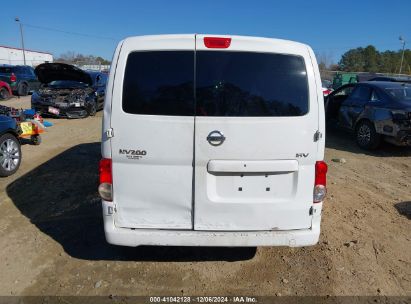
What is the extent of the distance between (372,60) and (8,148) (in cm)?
8404

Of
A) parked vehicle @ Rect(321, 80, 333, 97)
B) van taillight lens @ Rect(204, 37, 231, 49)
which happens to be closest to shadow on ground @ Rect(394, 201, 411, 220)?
van taillight lens @ Rect(204, 37, 231, 49)

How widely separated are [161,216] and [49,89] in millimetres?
10787

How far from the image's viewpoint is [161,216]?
3.10 metres

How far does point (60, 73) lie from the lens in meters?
11.9

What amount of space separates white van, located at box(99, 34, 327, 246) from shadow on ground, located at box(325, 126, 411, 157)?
19.5ft

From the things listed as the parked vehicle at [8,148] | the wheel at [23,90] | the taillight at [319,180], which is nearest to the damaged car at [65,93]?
the parked vehicle at [8,148]

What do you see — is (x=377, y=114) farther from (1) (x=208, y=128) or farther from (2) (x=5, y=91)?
(2) (x=5, y=91)

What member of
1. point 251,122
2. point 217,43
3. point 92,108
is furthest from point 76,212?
point 92,108

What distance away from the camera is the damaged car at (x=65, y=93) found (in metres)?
12.0

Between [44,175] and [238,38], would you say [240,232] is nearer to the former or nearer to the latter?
[238,38]

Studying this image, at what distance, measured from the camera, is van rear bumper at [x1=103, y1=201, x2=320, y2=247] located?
10.1 feet

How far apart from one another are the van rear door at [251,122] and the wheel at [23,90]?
2084 centimetres

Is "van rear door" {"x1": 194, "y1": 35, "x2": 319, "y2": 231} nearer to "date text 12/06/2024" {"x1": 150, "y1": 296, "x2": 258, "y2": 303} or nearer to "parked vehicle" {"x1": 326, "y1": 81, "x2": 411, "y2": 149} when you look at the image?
"date text 12/06/2024" {"x1": 150, "y1": 296, "x2": 258, "y2": 303}

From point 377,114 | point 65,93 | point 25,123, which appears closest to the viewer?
point 25,123
